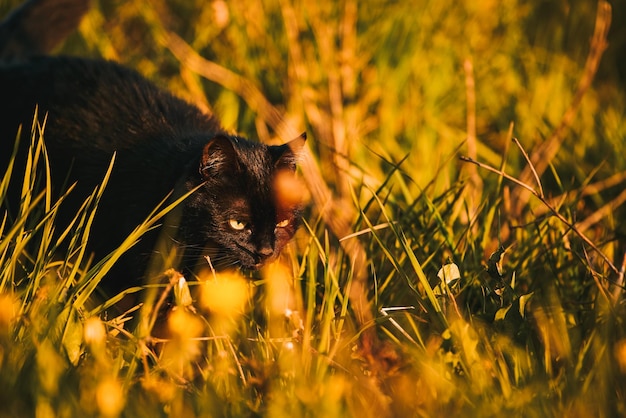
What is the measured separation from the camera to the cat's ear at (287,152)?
7.46 feet

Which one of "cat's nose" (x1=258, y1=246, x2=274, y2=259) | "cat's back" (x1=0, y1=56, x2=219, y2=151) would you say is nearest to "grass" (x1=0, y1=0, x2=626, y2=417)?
"cat's nose" (x1=258, y1=246, x2=274, y2=259)

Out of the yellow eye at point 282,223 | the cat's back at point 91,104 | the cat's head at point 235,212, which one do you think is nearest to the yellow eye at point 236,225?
the cat's head at point 235,212

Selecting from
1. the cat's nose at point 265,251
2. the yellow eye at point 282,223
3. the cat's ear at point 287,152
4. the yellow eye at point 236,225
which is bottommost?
the cat's nose at point 265,251

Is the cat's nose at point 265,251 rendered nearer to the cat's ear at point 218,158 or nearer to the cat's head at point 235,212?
the cat's head at point 235,212

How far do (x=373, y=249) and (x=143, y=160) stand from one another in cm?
73

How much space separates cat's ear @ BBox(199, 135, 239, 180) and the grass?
0.89 feet

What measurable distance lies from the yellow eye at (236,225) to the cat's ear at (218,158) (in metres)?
0.13

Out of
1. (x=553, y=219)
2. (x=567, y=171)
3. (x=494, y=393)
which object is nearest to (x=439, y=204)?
(x=553, y=219)

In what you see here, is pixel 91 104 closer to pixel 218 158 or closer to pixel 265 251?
pixel 218 158

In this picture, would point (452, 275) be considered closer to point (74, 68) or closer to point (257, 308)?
point (257, 308)

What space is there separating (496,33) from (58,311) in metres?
3.16

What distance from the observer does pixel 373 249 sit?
7.78ft

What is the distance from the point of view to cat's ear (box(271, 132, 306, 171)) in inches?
89.5

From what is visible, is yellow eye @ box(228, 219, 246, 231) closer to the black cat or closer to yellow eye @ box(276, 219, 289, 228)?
the black cat
